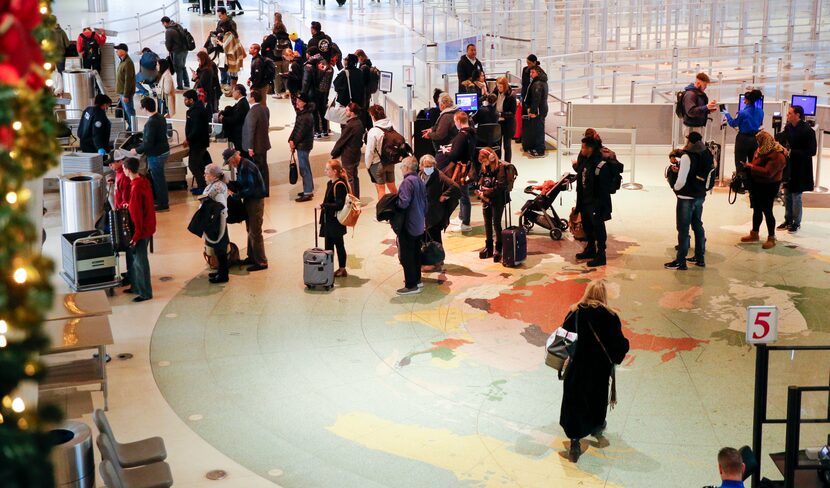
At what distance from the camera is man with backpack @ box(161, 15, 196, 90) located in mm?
22719

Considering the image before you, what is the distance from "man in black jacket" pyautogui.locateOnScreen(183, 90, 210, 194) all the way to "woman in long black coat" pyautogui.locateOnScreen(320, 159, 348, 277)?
3626 millimetres

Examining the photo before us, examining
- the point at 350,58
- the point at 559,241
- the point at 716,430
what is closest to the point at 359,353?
the point at 716,430

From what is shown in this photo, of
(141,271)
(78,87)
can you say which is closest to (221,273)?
(141,271)

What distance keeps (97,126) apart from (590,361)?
29.3 feet

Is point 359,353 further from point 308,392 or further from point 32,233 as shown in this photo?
point 32,233

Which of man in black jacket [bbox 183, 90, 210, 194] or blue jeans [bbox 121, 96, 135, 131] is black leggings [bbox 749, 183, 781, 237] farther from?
blue jeans [bbox 121, 96, 135, 131]

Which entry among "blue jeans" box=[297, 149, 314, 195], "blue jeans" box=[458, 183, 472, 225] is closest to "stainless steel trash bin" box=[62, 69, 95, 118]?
"blue jeans" box=[297, 149, 314, 195]

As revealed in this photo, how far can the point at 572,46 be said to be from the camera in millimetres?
29062

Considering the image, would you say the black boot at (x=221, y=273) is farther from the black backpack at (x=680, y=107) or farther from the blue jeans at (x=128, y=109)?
the black backpack at (x=680, y=107)

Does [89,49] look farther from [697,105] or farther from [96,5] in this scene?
[96,5]

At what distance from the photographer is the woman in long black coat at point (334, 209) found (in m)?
11.6

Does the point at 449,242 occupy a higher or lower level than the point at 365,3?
lower

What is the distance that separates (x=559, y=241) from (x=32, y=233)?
11.3 meters


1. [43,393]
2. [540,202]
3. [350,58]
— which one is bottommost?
[43,393]
